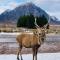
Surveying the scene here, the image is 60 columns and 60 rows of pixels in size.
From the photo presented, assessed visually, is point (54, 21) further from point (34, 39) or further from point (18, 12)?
point (34, 39)

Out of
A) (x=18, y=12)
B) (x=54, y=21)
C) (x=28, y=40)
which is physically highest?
(x=18, y=12)

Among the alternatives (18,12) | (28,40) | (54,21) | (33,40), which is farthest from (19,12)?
(33,40)

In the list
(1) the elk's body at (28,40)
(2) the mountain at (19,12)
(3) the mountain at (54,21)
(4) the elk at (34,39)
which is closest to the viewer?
(4) the elk at (34,39)

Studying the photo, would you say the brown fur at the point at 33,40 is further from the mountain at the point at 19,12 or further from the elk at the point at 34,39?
the mountain at the point at 19,12

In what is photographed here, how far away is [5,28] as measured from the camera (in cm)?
2462

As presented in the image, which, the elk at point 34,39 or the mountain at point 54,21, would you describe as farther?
the mountain at point 54,21

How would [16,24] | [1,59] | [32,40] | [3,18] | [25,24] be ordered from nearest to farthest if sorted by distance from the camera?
[32,40], [1,59], [25,24], [16,24], [3,18]

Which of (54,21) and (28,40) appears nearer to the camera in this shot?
(28,40)

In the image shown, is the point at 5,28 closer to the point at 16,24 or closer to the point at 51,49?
the point at 16,24

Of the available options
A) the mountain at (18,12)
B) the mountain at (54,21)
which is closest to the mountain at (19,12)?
the mountain at (18,12)

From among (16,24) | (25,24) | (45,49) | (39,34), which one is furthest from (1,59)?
(16,24)

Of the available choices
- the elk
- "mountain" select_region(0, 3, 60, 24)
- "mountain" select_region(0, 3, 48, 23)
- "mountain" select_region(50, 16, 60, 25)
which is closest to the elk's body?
the elk

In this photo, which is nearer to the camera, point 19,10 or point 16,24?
point 16,24

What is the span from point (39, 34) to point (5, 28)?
12610 millimetres
